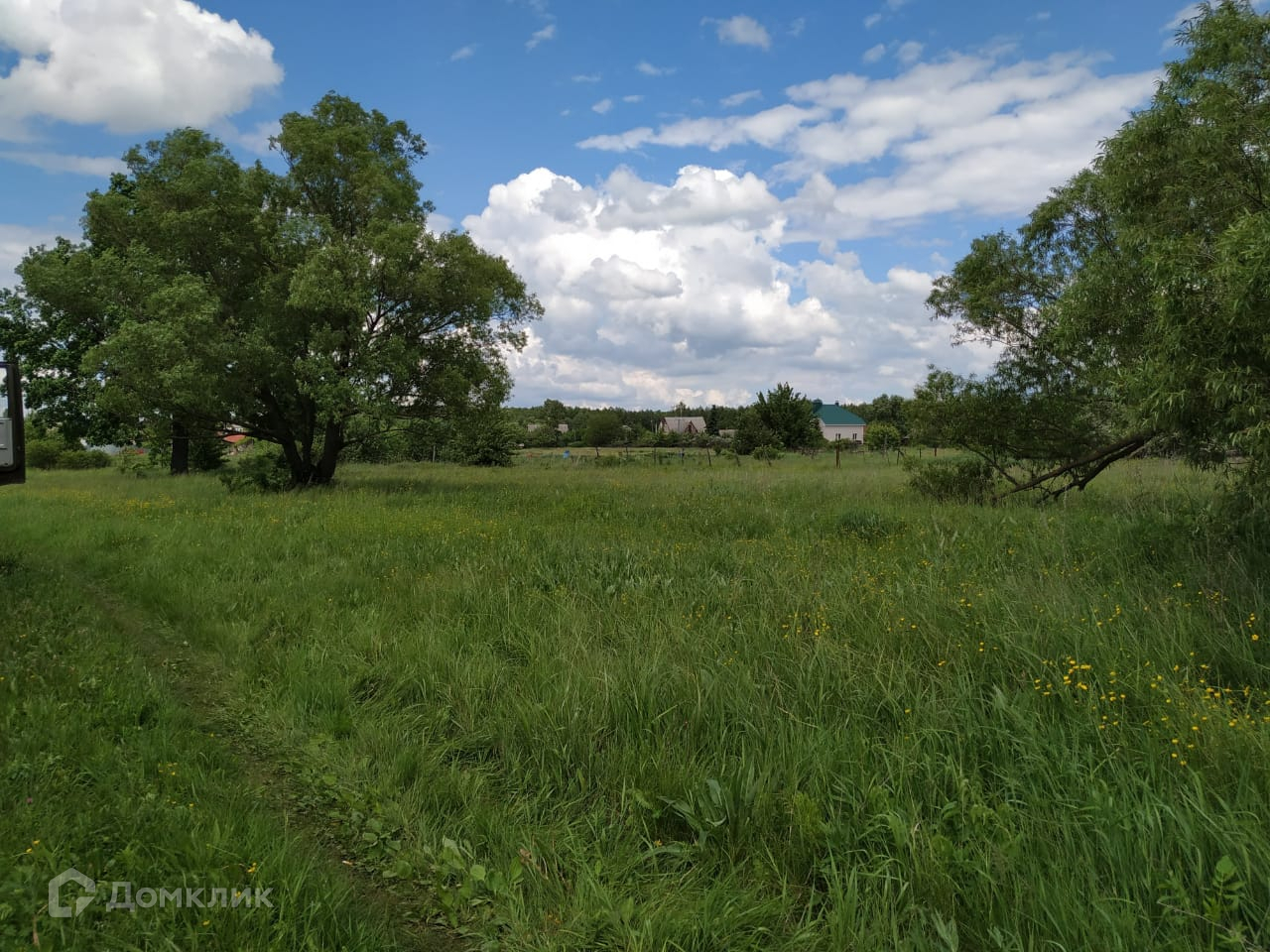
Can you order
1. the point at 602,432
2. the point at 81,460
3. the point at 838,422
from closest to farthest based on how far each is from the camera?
the point at 81,460
the point at 602,432
the point at 838,422

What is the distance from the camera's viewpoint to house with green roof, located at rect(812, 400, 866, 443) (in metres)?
98.2

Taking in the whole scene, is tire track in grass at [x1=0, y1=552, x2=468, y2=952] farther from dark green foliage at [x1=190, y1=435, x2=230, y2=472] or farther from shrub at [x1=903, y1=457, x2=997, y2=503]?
dark green foliage at [x1=190, y1=435, x2=230, y2=472]

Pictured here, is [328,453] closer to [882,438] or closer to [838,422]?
[882,438]

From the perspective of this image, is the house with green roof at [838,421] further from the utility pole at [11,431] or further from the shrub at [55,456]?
the utility pole at [11,431]

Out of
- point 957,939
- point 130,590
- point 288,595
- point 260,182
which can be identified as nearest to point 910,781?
point 957,939

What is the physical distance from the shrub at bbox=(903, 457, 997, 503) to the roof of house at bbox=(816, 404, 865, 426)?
8670cm

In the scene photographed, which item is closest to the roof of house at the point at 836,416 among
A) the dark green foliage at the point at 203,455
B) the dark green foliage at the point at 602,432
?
the dark green foliage at the point at 602,432

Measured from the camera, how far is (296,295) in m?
15.7

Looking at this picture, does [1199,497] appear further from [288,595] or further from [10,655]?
[10,655]

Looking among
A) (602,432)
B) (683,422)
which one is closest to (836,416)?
(683,422)

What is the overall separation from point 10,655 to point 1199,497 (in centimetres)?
1298

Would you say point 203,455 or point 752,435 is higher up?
point 752,435

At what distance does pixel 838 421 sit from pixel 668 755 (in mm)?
102116

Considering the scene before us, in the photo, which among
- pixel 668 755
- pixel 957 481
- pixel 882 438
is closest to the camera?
pixel 668 755
